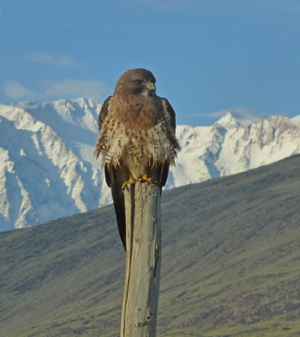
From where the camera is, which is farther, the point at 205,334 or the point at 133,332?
the point at 205,334

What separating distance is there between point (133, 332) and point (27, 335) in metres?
184

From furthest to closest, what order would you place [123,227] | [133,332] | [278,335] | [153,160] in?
[278,335] < [153,160] < [123,227] < [133,332]

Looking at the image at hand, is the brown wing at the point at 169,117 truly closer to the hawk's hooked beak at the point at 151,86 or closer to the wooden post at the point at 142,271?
the hawk's hooked beak at the point at 151,86

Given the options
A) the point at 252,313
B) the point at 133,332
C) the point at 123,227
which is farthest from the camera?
the point at 252,313

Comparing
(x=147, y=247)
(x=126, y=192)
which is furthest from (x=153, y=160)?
(x=147, y=247)

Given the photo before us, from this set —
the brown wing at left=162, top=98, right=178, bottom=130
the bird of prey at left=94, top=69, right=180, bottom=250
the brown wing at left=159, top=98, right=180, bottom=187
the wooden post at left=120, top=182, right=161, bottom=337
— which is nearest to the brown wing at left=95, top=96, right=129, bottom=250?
the bird of prey at left=94, top=69, right=180, bottom=250

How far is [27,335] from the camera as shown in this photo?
187125 mm

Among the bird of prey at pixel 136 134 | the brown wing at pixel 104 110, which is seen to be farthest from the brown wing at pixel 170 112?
the brown wing at pixel 104 110

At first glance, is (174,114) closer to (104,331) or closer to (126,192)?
(126,192)

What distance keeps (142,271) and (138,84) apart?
5.56m

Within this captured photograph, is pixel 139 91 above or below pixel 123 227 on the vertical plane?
above

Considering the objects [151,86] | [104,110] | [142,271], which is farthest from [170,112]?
[142,271]

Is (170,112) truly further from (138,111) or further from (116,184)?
(116,184)

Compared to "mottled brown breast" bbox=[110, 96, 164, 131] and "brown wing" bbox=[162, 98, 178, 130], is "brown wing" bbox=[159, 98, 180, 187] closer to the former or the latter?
"brown wing" bbox=[162, 98, 178, 130]
